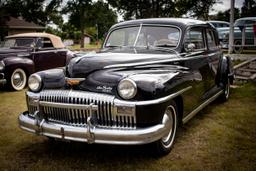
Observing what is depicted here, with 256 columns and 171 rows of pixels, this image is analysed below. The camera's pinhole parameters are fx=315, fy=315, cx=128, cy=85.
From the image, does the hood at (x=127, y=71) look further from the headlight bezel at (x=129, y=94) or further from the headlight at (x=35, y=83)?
the headlight at (x=35, y=83)

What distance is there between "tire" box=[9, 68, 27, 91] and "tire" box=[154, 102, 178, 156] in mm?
6178

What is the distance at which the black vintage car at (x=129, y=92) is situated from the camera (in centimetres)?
352

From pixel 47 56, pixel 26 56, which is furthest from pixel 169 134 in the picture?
pixel 47 56

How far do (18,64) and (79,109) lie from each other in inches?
243

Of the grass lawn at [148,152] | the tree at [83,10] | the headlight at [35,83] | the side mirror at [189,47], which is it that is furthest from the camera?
the tree at [83,10]

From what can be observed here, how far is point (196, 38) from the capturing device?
5.58 meters

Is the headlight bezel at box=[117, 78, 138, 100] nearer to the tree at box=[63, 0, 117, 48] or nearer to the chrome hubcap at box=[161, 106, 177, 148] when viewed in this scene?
the chrome hubcap at box=[161, 106, 177, 148]

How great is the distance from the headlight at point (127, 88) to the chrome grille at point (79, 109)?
128 mm

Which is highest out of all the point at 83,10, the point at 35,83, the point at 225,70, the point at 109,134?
the point at 83,10

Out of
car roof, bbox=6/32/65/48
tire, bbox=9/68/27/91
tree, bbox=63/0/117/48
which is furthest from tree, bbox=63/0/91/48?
tire, bbox=9/68/27/91

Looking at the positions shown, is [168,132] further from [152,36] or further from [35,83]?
[35,83]

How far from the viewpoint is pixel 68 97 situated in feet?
12.3

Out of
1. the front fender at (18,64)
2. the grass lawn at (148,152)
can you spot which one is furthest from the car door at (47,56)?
the grass lawn at (148,152)

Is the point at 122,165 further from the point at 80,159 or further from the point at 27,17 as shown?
the point at 27,17
